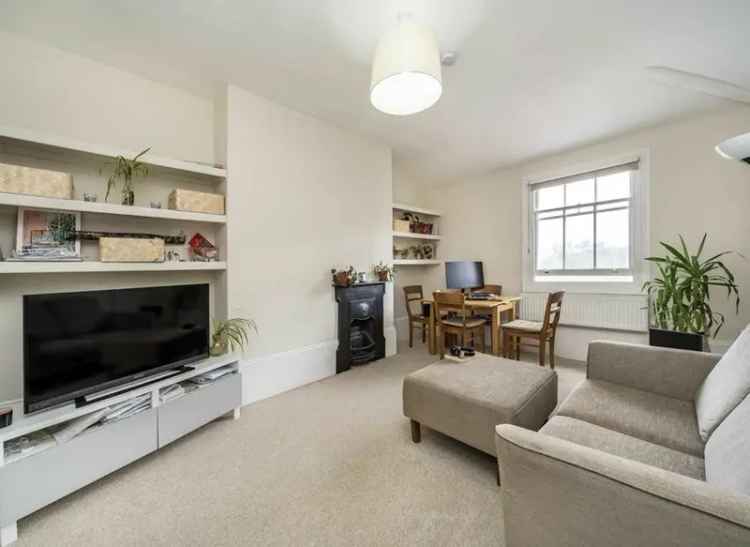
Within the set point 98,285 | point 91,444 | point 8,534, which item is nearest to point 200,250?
point 98,285

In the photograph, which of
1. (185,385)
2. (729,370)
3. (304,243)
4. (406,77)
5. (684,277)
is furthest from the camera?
(304,243)

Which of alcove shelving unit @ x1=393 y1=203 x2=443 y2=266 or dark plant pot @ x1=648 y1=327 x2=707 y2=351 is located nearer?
dark plant pot @ x1=648 y1=327 x2=707 y2=351

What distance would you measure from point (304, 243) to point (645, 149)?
3.74m

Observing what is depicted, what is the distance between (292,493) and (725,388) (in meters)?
2.03

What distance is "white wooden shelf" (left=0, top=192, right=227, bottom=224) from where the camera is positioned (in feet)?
5.41

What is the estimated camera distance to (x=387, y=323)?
3883 mm

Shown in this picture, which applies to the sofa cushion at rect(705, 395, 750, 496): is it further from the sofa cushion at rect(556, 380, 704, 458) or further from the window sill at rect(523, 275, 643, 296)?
the window sill at rect(523, 275, 643, 296)

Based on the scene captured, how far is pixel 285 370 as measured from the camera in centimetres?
281

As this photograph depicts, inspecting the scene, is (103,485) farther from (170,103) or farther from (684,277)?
(684,277)

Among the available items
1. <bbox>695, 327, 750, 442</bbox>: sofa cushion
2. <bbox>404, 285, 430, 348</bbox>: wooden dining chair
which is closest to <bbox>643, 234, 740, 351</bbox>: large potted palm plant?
<bbox>695, 327, 750, 442</bbox>: sofa cushion

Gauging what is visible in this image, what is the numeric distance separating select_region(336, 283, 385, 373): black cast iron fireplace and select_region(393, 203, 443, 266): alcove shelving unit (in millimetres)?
845

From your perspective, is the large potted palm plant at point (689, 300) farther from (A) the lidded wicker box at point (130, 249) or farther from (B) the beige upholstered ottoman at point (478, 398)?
(A) the lidded wicker box at point (130, 249)

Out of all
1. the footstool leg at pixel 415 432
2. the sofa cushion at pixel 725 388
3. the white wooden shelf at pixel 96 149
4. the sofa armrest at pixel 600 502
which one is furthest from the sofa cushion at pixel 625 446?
the white wooden shelf at pixel 96 149

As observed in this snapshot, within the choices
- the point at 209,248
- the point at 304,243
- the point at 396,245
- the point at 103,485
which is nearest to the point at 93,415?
the point at 103,485
